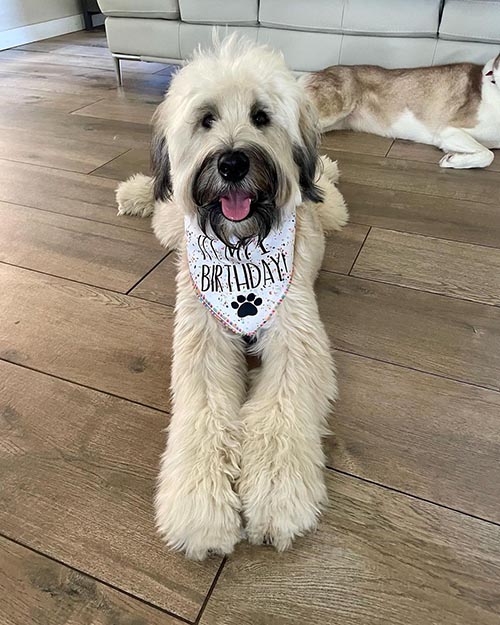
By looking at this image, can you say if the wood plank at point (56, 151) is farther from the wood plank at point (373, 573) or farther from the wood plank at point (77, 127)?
the wood plank at point (373, 573)

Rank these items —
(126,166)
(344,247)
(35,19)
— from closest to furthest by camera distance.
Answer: (344,247)
(126,166)
(35,19)

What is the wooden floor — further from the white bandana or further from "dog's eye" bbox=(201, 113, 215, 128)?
"dog's eye" bbox=(201, 113, 215, 128)

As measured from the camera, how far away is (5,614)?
927mm

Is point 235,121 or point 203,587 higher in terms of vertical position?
point 235,121

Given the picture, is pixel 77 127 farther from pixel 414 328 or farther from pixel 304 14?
pixel 414 328

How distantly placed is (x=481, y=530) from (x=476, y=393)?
0.38 m

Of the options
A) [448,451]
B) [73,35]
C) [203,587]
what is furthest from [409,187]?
[73,35]

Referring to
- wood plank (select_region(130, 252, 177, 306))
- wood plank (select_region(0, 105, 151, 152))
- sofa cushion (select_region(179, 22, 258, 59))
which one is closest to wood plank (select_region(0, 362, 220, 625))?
wood plank (select_region(130, 252, 177, 306))

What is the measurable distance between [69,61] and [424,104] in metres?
2.84

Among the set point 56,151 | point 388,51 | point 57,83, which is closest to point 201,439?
point 56,151

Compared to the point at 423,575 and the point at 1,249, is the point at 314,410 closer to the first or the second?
the point at 423,575

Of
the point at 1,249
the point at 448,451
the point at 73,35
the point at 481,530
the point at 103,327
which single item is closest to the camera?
the point at 481,530

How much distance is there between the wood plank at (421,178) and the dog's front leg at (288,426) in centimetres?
109

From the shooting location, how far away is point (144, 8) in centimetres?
311
